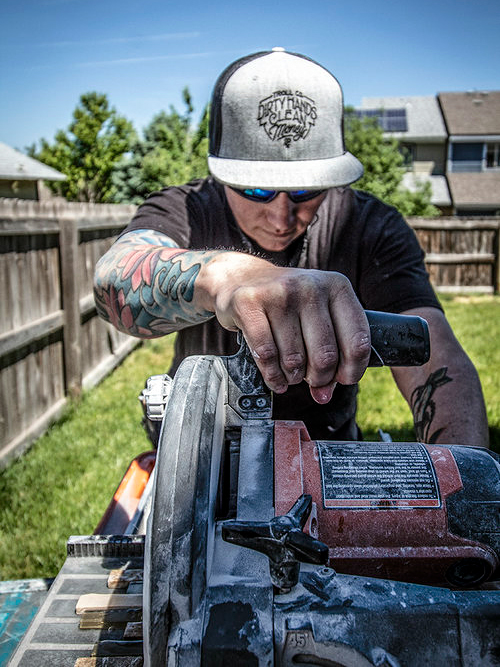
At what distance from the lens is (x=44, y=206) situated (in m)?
4.88

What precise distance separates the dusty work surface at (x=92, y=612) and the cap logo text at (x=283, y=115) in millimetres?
1196

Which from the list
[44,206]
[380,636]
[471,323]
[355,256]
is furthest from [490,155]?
[380,636]

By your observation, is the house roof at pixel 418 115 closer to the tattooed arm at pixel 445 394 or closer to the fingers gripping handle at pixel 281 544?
the tattooed arm at pixel 445 394

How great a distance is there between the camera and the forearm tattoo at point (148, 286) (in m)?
1.47

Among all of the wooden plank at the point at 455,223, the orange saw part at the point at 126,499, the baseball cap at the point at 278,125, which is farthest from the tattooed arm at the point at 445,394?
the wooden plank at the point at 455,223

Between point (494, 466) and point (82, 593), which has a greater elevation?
point (494, 466)

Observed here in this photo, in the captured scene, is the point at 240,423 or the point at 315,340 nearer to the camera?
the point at 315,340

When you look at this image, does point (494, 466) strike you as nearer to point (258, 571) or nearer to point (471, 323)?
point (258, 571)

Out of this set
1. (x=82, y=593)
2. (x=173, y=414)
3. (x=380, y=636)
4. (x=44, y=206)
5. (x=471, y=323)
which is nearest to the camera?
(x=380, y=636)

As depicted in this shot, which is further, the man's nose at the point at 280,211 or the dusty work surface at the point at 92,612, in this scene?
the man's nose at the point at 280,211

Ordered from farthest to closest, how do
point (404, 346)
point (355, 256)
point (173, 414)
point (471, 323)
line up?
point (471, 323) < point (355, 256) < point (404, 346) < point (173, 414)

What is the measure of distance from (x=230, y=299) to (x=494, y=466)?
587mm

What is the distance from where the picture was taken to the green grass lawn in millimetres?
3104

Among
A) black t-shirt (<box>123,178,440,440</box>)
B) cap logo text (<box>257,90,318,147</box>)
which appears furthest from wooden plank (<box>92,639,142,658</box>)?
cap logo text (<box>257,90,318,147</box>)
